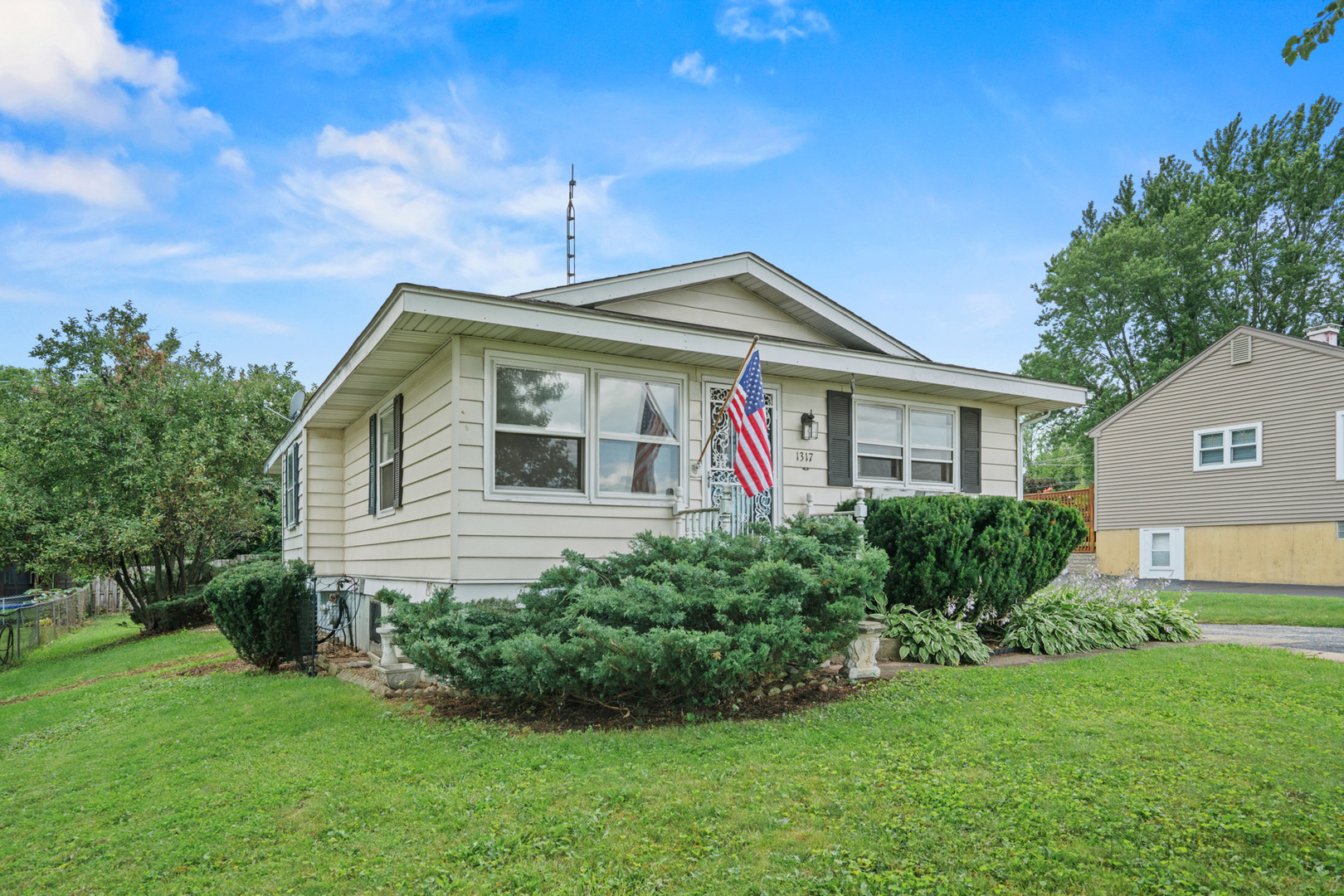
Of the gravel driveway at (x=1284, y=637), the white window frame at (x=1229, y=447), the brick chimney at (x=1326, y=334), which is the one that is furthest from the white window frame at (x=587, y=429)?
the brick chimney at (x=1326, y=334)

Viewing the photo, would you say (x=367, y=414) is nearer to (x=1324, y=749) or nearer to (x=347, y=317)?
(x=347, y=317)

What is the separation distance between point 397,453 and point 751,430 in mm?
4040

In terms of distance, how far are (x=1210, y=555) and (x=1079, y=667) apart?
51.0ft

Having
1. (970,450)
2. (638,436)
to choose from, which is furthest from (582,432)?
(970,450)

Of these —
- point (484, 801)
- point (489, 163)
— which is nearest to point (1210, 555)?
point (489, 163)

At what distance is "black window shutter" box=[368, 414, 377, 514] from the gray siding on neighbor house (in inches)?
739

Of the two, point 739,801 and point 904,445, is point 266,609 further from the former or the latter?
point 904,445

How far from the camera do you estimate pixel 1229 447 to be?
18.8 meters

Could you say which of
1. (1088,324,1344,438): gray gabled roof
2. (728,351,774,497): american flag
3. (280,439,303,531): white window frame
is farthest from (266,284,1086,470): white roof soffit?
(1088,324,1344,438): gray gabled roof

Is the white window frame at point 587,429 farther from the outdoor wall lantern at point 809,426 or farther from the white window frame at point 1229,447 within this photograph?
the white window frame at point 1229,447

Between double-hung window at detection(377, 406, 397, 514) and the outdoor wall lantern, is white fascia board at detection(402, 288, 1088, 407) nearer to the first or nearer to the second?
the outdoor wall lantern

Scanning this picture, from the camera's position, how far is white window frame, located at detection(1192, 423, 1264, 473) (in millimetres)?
18047

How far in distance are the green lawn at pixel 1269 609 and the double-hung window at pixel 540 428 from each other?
9337mm

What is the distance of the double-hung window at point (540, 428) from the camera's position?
719cm
